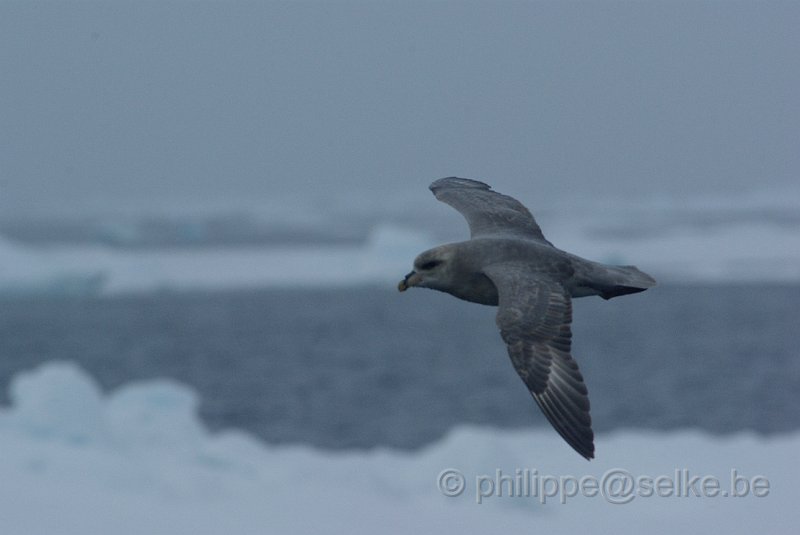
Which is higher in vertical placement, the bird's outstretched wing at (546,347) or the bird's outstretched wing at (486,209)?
the bird's outstretched wing at (486,209)

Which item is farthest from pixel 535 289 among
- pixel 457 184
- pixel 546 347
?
pixel 457 184

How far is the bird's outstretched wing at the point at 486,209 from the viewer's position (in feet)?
26.6

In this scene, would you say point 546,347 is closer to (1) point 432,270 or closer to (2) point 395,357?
(1) point 432,270

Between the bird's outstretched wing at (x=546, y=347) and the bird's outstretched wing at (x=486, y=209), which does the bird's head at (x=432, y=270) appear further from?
the bird's outstretched wing at (x=486, y=209)

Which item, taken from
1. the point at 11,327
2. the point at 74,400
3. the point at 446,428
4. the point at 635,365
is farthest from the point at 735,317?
the point at 74,400

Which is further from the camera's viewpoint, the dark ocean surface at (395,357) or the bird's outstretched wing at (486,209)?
the dark ocean surface at (395,357)

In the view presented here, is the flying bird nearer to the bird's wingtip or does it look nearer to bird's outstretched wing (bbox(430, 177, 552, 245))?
bird's outstretched wing (bbox(430, 177, 552, 245))

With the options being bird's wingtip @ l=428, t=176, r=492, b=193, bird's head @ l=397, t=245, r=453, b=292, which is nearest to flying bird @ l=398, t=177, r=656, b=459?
bird's head @ l=397, t=245, r=453, b=292

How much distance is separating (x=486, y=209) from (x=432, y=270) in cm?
151

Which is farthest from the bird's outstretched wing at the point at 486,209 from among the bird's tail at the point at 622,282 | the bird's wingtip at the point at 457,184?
the bird's tail at the point at 622,282

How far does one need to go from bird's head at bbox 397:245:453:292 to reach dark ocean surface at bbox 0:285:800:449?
996 inches

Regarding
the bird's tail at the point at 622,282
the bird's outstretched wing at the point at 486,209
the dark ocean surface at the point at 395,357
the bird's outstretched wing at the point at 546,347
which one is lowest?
the bird's outstretched wing at the point at 546,347

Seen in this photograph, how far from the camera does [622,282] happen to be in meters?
7.11

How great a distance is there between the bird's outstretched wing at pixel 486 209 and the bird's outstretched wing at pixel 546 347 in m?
0.99
